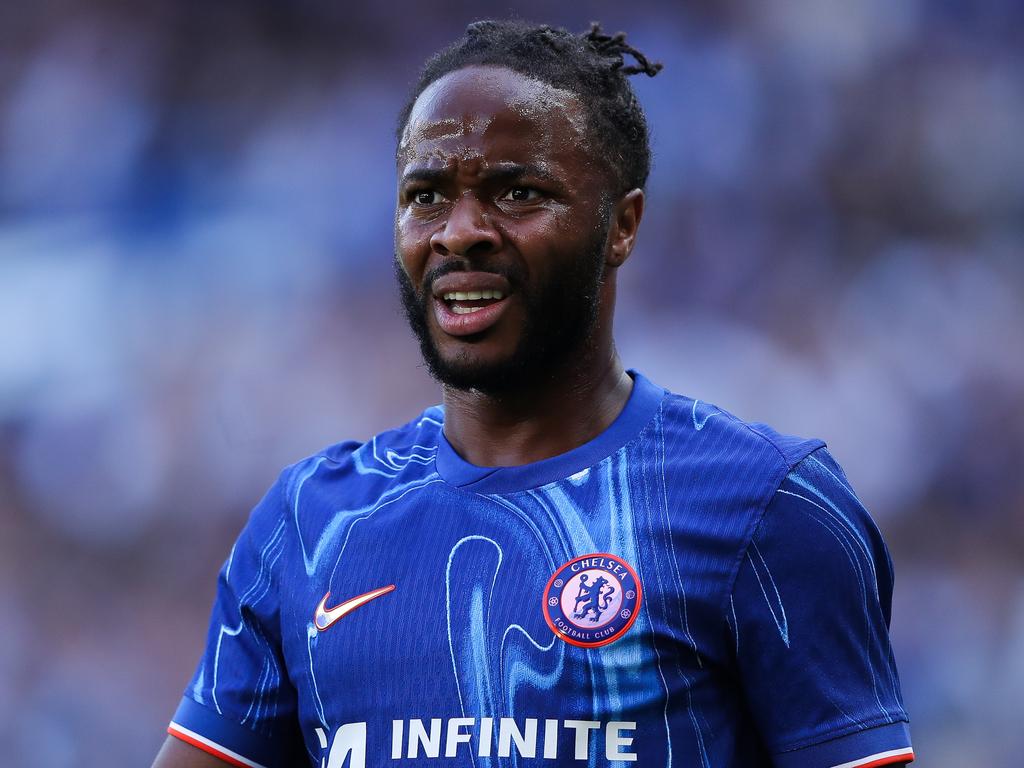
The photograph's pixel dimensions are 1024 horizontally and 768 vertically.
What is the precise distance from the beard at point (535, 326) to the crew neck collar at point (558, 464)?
0.13 metres

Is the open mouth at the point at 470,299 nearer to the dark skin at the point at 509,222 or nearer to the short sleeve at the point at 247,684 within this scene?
the dark skin at the point at 509,222

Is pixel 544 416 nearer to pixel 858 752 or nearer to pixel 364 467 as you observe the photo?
pixel 364 467

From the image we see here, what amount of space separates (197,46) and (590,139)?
12.0 ft

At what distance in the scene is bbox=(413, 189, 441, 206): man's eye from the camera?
7.59ft

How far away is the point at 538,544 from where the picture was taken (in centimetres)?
211

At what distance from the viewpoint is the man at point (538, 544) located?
1981 mm

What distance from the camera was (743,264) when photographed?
5289mm

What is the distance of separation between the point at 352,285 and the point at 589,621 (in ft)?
11.9

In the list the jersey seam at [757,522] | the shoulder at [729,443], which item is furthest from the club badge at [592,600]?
the shoulder at [729,443]

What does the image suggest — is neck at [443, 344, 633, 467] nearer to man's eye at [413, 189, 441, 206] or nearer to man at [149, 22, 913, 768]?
man at [149, 22, 913, 768]

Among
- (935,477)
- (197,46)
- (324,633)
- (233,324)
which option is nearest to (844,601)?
(324,633)

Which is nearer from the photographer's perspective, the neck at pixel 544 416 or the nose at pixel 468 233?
the nose at pixel 468 233

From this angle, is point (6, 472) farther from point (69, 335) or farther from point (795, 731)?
point (795, 731)

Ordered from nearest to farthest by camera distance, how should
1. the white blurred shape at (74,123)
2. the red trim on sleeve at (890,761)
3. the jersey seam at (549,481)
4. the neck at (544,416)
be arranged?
the red trim on sleeve at (890,761), the jersey seam at (549,481), the neck at (544,416), the white blurred shape at (74,123)
